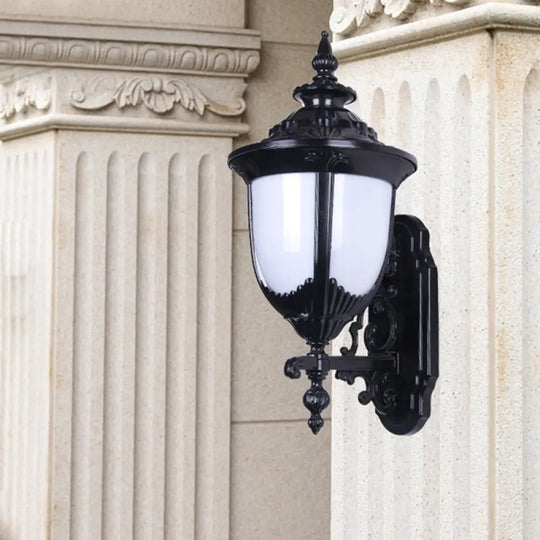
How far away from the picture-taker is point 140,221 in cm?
517

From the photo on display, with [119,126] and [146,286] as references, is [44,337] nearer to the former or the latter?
[146,286]

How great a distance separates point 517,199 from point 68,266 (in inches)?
114

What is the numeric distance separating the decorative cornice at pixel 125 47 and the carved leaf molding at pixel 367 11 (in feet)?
6.90

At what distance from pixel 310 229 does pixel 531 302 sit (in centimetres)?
51

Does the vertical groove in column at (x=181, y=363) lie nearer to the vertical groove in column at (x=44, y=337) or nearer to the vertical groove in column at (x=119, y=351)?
the vertical groove in column at (x=119, y=351)

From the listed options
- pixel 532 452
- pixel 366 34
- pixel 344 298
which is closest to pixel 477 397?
pixel 532 452

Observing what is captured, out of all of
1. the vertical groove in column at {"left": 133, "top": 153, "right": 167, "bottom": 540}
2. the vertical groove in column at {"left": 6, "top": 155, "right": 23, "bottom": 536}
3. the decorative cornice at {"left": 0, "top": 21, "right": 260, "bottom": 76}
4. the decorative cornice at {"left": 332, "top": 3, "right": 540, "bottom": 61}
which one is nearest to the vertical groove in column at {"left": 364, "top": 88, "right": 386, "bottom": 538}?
the decorative cornice at {"left": 332, "top": 3, "right": 540, "bottom": 61}

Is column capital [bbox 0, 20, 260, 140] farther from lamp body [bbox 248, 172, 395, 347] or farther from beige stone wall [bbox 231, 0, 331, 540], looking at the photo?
lamp body [bbox 248, 172, 395, 347]

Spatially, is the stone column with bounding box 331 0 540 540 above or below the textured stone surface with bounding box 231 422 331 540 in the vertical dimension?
above

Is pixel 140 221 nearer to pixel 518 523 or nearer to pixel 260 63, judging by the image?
pixel 260 63

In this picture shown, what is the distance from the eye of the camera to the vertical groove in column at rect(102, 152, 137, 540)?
512 cm

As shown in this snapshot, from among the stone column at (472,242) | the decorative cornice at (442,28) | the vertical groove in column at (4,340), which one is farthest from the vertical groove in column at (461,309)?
the vertical groove in column at (4,340)

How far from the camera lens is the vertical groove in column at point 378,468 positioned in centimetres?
284

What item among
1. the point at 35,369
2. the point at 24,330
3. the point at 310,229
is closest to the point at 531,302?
the point at 310,229
